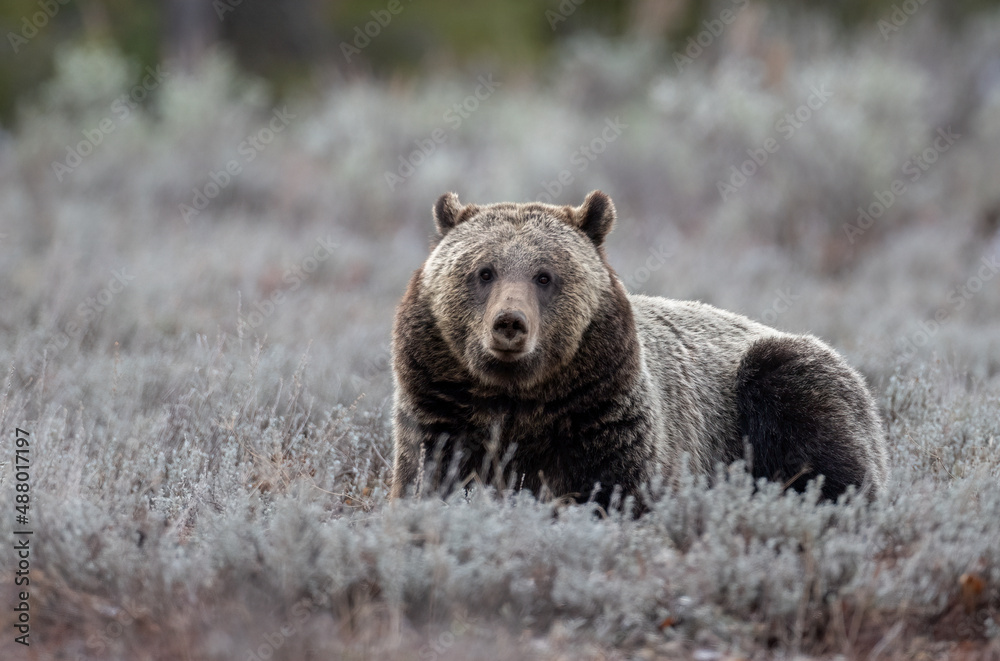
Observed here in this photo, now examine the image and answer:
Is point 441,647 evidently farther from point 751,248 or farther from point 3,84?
point 3,84

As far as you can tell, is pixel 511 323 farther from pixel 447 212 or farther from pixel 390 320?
pixel 390 320

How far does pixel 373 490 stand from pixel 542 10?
19.9m

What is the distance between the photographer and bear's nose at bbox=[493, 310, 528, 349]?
355 centimetres

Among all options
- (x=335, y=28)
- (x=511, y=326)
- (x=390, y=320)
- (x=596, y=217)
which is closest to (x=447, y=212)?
(x=596, y=217)

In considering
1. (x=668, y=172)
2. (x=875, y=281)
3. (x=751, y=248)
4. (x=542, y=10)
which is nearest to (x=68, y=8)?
(x=542, y=10)

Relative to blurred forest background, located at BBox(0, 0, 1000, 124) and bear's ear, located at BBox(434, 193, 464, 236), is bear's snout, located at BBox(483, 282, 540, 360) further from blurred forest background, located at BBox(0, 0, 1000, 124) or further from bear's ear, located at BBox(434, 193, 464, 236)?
blurred forest background, located at BBox(0, 0, 1000, 124)

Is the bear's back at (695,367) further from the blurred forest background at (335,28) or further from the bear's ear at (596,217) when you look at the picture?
the blurred forest background at (335,28)

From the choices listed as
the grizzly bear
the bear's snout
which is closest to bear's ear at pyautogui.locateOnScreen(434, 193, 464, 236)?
the grizzly bear

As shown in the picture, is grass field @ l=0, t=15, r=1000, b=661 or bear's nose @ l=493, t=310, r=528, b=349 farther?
bear's nose @ l=493, t=310, r=528, b=349

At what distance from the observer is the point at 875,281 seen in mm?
9891

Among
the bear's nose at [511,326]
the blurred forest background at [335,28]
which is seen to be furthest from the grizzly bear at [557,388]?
the blurred forest background at [335,28]

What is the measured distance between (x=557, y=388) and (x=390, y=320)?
3.87m

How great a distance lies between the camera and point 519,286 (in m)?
3.84

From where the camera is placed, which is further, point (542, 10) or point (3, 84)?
point (542, 10)
